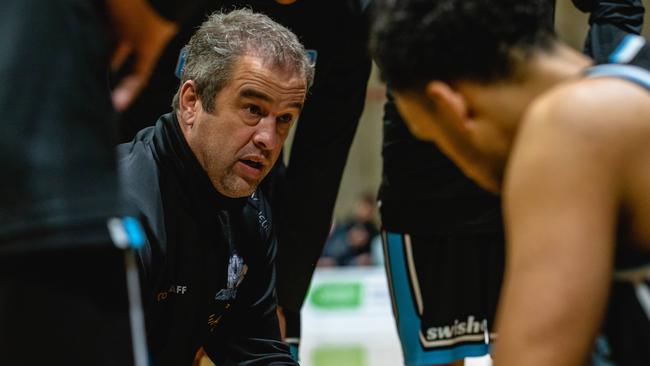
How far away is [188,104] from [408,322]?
3.26ft

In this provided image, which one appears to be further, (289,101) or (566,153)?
(289,101)

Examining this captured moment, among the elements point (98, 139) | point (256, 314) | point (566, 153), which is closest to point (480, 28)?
point (566, 153)

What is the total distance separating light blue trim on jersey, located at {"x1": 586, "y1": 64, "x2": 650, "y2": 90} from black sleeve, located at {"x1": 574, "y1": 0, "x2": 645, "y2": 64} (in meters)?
1.19

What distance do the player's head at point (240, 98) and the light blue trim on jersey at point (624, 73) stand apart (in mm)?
1181

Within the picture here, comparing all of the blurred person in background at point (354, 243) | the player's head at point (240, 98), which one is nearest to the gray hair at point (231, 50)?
the player's head at point (240, 98)

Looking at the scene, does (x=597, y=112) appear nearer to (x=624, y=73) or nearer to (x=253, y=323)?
(x=624, y=73)

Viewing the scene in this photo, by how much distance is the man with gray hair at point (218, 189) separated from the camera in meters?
2.30

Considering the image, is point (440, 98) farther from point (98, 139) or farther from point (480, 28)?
point (98, 139)

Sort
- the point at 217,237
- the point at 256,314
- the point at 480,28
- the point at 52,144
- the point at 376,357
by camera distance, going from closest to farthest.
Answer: the point at 52,144 → the point at 480,28 → the point at 217,237 → the point at 256,314 → the point at 376,357

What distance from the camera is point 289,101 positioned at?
2494 millimetres

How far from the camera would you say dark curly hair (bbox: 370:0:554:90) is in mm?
1394

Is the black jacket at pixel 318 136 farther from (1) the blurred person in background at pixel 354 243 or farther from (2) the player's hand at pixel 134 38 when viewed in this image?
(1) the blurred person in background at pixel 354 243

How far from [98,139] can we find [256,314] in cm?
135

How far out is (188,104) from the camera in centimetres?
249
